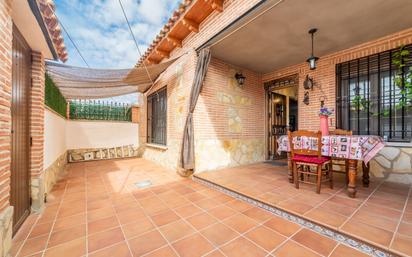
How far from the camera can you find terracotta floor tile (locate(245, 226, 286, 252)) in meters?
1.60

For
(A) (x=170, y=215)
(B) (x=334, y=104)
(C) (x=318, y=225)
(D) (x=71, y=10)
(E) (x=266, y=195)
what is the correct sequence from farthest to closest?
(B) (x=334, y=104)
(D) (x=71, y=10)
(E) (x=266, y=195)
(A) (x=170, y=215)
(C) (x=318, y=225)

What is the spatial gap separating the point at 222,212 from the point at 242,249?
0.70 metres

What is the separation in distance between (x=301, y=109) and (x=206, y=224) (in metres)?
3.92

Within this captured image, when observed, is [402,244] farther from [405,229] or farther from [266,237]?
[266,237]

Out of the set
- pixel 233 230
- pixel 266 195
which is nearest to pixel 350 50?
pixel 266 195

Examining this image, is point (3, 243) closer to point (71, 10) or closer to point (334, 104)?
point (71, 10)

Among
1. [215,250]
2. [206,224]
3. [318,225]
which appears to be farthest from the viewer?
[206,224]

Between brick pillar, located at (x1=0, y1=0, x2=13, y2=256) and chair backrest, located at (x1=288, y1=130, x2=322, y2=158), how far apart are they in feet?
11.1

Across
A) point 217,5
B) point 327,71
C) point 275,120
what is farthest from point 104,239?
point 275,120

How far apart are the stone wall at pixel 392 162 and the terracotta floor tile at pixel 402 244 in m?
2.37

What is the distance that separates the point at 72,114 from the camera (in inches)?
233

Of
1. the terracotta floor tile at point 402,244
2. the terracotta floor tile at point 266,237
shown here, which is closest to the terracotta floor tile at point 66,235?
the terracotta floor tile at point 266,237

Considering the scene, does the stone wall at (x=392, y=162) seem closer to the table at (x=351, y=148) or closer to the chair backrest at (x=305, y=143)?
the table at (x=351, y=148)

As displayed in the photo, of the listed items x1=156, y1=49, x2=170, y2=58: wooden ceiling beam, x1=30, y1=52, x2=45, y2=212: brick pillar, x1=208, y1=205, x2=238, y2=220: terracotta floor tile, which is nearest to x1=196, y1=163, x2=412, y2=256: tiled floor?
x1=208, y1=205, x2=238, y2=220: terracotta floor tile
